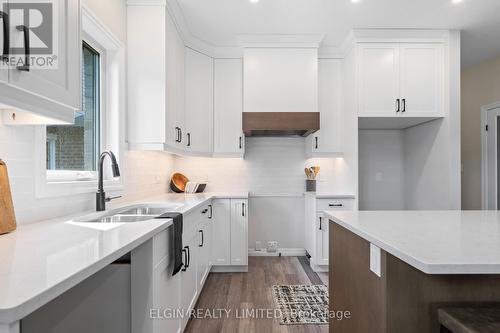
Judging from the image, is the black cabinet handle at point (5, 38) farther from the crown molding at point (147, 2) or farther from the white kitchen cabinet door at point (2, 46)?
the crown molding at point (147, 2)

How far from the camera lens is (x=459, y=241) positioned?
106cm

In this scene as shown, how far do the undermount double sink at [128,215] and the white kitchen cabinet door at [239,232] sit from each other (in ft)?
3.61

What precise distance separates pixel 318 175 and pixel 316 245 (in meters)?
1.02

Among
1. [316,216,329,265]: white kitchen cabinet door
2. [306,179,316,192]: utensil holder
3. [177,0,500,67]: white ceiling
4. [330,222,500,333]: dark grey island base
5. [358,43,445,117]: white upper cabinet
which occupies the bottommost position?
[316,216,329,265]: white kitchen cabinet door

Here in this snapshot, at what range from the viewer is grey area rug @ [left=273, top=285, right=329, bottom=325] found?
225 cm

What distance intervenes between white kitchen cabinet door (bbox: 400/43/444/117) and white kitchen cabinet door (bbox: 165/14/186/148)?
2.51 metres

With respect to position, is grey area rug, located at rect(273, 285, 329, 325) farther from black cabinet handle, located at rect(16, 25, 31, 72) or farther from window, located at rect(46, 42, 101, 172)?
black cabinet handle, located at rect(16, 25, 31, 72)

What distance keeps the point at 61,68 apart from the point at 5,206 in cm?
63

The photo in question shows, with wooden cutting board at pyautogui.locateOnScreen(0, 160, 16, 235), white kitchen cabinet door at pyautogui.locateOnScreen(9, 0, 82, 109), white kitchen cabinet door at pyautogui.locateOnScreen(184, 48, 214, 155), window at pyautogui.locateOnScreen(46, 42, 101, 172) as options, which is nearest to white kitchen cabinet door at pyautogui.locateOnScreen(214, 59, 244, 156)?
white kitchen cabinet door at pyautogui.locateOnScreen(184, 48, 214, 155)

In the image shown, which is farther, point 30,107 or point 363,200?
point 363,200

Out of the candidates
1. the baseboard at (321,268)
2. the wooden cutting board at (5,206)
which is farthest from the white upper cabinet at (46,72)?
the baseboard at (321,268)

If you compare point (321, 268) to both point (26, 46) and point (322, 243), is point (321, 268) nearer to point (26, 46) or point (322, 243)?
point (322, 243)

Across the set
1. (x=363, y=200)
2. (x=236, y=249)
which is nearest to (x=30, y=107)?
(x=236, y=249)

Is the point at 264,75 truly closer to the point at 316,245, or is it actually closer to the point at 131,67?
the point at 131,67
